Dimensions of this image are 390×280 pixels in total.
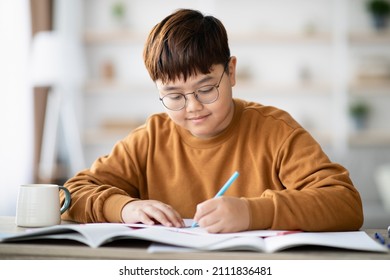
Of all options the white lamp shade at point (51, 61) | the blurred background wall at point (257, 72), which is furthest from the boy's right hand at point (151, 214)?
the blurred background wall at point (257, 72)

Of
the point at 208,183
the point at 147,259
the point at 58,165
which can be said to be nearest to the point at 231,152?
the point at 208,183

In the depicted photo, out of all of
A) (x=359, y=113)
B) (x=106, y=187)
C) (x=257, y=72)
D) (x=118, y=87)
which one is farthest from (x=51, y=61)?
(x=106, y=187)

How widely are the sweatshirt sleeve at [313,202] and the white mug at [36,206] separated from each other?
401 mm

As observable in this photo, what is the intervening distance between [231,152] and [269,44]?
4.05 meters

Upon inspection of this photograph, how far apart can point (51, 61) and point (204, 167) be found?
3396 millimetres

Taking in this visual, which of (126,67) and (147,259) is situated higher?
(126,67)

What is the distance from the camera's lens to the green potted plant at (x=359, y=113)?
5289 millimetres

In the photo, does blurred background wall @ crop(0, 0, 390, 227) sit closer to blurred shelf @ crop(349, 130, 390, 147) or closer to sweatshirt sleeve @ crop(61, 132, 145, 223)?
blurred shelf @ crop(349, 130, 390, 147)

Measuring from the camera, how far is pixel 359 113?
208 inches

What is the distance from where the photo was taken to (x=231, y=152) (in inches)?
59.6

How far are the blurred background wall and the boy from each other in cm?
363

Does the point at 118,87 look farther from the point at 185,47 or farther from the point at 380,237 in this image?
the point at 380,237

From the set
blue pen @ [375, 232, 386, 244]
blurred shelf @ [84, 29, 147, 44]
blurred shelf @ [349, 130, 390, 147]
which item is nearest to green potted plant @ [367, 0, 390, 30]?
blurred shelf @ [349, 130, 390, 147]

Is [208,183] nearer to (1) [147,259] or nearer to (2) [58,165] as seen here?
(1) [147,259]
